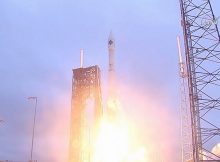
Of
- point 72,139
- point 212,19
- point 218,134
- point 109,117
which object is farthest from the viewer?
point 109,117

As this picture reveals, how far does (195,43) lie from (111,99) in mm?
43881

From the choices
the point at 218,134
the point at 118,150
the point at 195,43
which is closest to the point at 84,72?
the point at 118,150

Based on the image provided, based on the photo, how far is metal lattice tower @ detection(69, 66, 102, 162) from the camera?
9762cm

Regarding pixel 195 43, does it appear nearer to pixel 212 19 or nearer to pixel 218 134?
pixel 212 19

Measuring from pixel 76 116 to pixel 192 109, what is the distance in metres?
48.0

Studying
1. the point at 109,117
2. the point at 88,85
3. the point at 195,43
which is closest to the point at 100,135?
the point at 109,117

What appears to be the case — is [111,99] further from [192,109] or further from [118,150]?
[192,109]

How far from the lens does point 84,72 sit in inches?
4013

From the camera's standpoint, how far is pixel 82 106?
330ft

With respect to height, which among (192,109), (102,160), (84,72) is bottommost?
(102,160)

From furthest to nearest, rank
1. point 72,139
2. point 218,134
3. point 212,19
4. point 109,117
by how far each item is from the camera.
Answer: point 109,117
point 72,139
point 212,19
point 218,134

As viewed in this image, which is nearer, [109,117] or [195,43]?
[195,43]

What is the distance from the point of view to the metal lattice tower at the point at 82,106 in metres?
97.6

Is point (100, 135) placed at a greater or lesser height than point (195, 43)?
lesser
